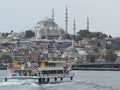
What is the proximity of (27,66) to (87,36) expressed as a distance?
13416 centimetres

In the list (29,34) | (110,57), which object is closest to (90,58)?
(110,57)

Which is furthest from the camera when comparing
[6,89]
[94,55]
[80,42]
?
[80,42]

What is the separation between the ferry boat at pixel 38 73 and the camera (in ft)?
175

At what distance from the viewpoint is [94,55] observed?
15975 cm

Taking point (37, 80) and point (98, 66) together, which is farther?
point (98, 66)

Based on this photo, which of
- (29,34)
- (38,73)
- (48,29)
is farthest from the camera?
(29,34)

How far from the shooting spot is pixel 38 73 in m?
54.1

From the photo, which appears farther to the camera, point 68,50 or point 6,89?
point 68,50

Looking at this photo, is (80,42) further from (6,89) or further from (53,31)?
(6,89)

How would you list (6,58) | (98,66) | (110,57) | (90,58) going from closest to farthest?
(98,66)
(6,58)
(90,58)
(110,57)

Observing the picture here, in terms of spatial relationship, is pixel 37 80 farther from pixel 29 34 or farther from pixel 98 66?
pixel 29 34

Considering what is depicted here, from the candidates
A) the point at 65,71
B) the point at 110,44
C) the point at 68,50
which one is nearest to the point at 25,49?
the point at 68,50

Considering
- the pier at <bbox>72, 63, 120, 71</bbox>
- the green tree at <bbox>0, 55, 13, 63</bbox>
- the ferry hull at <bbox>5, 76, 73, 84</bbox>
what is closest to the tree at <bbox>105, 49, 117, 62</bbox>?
the pier at <bbox>72, 63, 120, 71</bbox>

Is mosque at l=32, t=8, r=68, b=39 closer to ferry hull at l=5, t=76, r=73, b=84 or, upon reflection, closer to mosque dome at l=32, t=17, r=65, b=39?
mosque dome at l=32, t=17, r=65, b=39
